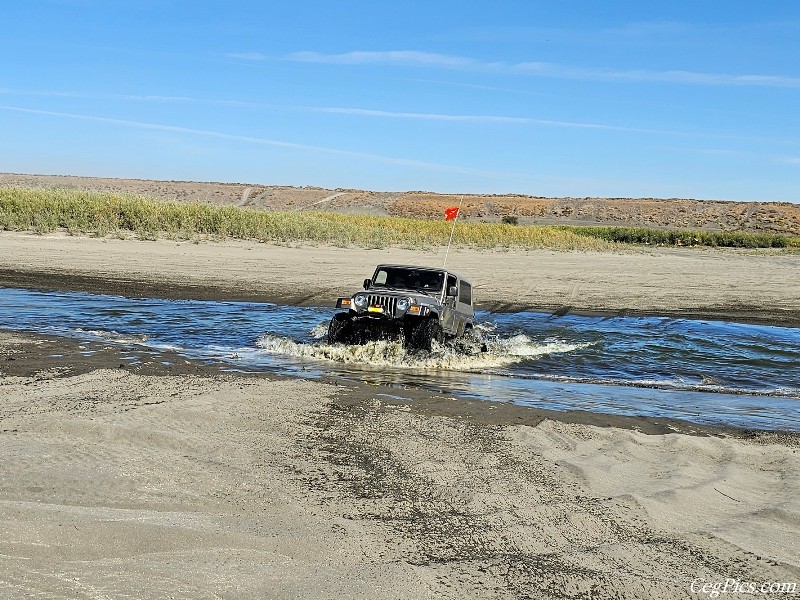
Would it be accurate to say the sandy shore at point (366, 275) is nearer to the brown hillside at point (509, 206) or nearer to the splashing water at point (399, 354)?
the splashing water at point (399, 354)

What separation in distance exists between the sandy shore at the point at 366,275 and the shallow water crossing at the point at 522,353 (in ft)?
7.08

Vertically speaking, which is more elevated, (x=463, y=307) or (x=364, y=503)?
(x=463, y=307)

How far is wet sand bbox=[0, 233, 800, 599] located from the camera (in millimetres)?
4484

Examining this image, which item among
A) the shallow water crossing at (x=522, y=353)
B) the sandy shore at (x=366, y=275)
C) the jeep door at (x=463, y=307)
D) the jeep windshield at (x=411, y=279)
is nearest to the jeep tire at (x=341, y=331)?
the shallow water crossing at (x=522, y=353)

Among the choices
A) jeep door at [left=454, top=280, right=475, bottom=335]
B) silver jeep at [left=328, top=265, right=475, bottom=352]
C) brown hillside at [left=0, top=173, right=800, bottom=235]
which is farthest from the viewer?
brown hillside at [left=0, top=173, right=800, bottom=235]

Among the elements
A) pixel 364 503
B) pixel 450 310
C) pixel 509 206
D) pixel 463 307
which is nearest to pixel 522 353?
pixel 463 307

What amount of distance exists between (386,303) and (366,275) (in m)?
13.7

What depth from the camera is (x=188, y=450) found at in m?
6.72

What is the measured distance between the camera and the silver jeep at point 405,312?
13.7m

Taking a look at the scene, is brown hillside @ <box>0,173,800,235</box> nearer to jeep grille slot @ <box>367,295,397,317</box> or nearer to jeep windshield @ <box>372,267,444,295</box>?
jeep windshield @ <box>372,267,444,295</box>

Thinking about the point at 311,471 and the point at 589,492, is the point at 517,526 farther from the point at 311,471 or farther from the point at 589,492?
the point at 311,471

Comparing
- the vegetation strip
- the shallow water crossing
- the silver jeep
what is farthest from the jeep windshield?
the vegetation strip

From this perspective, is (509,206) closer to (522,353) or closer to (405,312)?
(522,353)

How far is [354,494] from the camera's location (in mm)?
5941
